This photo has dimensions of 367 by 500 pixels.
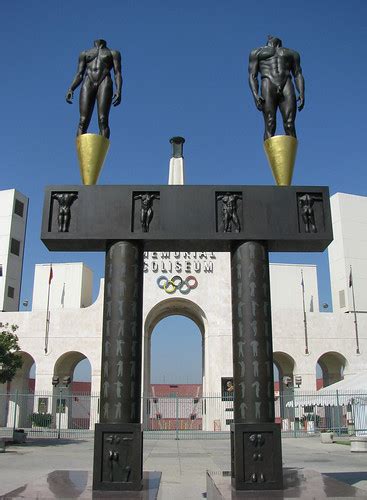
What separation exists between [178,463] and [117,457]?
28.5 ft

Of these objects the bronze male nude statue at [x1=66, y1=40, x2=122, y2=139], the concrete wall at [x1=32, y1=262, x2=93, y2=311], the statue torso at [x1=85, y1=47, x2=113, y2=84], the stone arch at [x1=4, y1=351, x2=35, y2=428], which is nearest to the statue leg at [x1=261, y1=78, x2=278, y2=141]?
the bronze male nude statue at [x1=66, y1=40, x2=122, y2=139]

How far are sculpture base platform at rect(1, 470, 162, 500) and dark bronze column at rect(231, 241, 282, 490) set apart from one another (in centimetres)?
142

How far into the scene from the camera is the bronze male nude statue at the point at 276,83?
1041 centimetres

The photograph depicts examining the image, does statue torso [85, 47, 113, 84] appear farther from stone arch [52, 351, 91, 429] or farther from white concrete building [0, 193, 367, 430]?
white concrete building [0, 193, 367, 430]

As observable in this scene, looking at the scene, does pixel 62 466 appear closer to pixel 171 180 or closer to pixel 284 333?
pixel 284 333

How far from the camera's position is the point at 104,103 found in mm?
10516

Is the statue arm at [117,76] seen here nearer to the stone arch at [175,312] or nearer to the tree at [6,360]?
the tree at [6,360]

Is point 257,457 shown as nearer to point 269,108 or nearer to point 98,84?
point 269,108

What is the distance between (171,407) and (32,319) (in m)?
19.9

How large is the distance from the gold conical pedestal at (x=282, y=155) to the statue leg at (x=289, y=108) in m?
0.21

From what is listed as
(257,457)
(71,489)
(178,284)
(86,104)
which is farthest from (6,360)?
(257,457)

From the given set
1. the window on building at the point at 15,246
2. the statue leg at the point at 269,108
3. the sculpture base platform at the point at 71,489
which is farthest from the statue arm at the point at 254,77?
the window on building at the point at 15,246

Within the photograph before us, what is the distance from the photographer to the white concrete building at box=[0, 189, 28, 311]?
39875 millimetres

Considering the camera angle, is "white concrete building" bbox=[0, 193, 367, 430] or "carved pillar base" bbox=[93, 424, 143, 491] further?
"white concrete building" bbox=[0, 193, 367, 430]
